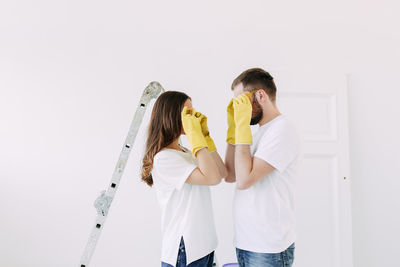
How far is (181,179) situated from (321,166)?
121 cm

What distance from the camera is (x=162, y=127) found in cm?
123

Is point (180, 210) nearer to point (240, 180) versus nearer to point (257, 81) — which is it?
point (240, 180)

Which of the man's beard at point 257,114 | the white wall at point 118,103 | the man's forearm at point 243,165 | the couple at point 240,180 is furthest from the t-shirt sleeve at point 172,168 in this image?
the white wall at point 118,103

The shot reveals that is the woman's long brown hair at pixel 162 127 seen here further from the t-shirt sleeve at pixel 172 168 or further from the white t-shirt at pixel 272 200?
the white t-shirt at pixel 272 200

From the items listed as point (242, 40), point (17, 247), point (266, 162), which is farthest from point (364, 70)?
point (17, 247)

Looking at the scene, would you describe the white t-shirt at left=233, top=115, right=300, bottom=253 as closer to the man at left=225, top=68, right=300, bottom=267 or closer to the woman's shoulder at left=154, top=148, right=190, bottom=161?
the man at left=225, top=68, right=300, bottom=267

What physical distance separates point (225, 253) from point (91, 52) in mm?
1561

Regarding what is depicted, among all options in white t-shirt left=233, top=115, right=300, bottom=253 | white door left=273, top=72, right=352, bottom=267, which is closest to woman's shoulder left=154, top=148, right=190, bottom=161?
white t-shirt left=233, top=115, right=300, bottom=253

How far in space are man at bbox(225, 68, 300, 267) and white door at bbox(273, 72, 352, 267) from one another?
2.87 ft

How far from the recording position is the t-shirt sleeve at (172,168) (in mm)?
1133

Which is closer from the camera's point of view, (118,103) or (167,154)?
(167,154)

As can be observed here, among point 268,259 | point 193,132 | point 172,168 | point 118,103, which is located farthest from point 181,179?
point 118,103

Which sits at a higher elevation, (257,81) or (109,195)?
(257,81)

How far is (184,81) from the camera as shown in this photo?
2041 mm
